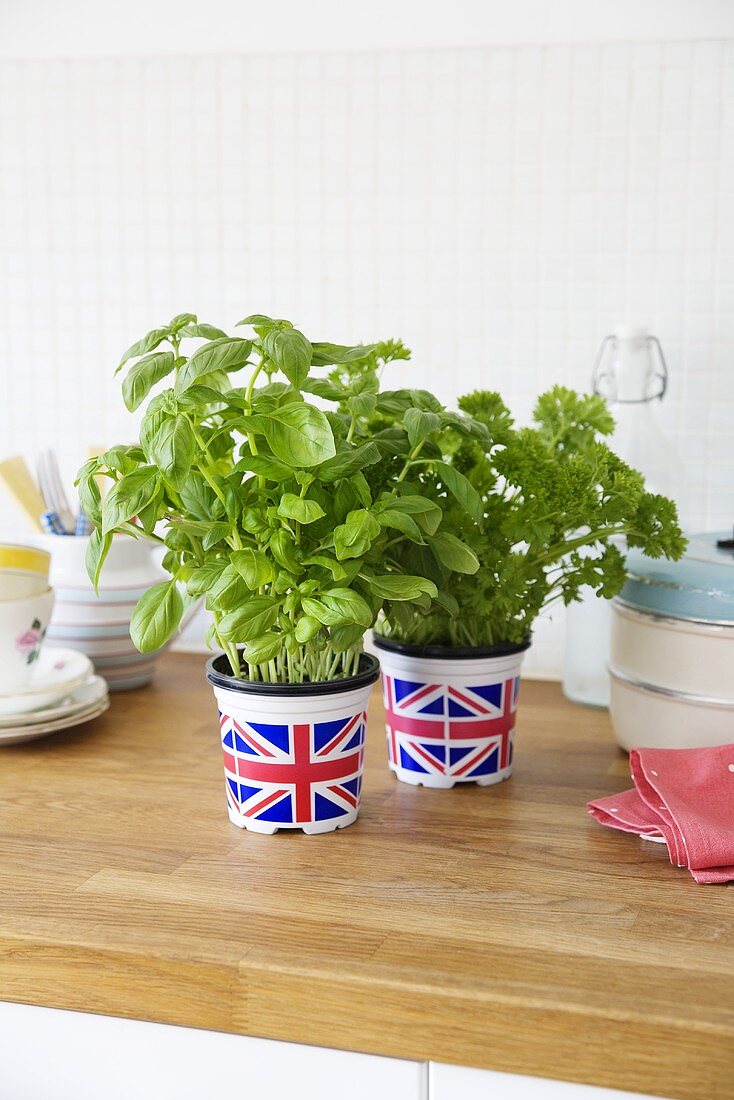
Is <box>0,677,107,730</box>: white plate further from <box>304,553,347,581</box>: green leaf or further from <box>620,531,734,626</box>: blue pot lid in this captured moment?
<box>620,531,734,626</box>: blue pot lid

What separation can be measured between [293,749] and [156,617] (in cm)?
15

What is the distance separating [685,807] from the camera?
0.85m

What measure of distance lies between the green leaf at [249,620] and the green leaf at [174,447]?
4.1 inches

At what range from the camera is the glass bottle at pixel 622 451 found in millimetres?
1241

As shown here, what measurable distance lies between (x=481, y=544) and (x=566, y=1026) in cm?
40

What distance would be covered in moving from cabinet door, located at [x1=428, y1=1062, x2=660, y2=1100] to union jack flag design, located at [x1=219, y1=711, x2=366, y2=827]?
0.84 ft

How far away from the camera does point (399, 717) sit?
38.9 inches

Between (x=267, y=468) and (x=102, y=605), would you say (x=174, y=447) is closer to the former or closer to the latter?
(x=267, y=468)

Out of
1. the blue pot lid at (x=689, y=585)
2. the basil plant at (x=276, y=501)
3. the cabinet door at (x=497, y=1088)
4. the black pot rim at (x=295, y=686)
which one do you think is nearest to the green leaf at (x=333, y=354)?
the basil plant at (x=276, y=501)

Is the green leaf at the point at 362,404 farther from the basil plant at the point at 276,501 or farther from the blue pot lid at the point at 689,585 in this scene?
the blue pot lid at the point at 689,585

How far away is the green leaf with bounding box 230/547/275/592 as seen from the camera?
2.54ft

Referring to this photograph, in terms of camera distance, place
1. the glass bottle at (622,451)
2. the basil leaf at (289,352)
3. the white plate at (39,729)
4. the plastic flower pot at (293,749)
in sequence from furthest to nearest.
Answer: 1. the glass bottle at (622,451)
2. the white plate at (39,729)
3. the plastic flower pot at (293,749)
4. the basil leaf at (289,352)

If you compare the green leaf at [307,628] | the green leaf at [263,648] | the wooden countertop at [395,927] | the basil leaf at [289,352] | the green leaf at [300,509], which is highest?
the basil leaf at [289,352]

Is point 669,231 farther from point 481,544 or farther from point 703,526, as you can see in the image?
point 481,544
